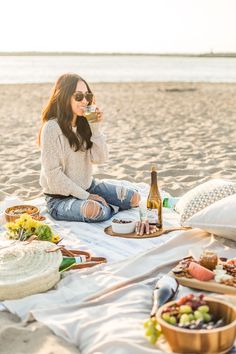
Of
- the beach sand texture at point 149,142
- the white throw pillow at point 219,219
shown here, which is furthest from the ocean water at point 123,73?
the white throw pillow at point 219,219

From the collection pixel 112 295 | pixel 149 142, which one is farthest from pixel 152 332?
pixel 149 142

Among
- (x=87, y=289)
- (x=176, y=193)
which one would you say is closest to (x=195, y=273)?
(x=87, y=289)

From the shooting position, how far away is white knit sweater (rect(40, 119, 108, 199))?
4.70 meters

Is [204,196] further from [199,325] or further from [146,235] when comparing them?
[199,325]

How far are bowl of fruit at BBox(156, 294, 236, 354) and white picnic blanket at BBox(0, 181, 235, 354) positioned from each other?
0.47 feet

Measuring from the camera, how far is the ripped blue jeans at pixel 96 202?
466 cm

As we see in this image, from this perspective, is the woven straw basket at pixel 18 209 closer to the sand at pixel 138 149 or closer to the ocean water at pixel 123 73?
the sand at pixel 138 149

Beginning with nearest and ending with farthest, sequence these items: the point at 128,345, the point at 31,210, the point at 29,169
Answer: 1. the point at 128,345
2. the point at 31,210
3. the point at 29,169

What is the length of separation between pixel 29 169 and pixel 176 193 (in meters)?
2.07

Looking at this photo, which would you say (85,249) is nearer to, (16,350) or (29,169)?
(16,350)

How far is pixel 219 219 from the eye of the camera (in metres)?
3.92

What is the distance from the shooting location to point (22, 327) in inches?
118

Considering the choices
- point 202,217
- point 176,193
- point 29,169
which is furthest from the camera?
point 29,169

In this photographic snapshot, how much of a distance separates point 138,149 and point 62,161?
3646 mm
